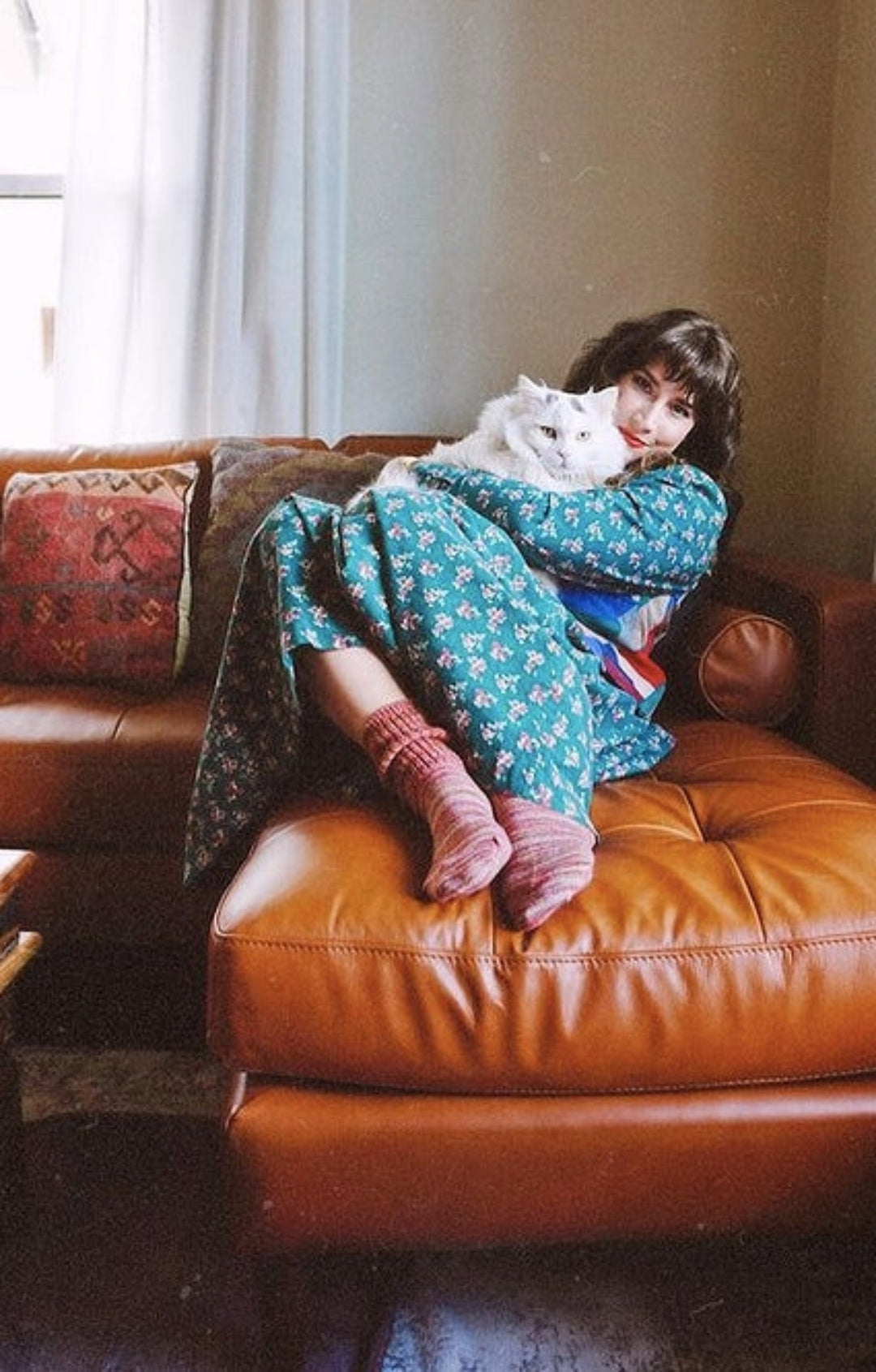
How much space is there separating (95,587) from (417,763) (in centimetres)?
94

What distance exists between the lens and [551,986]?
2.81 feet

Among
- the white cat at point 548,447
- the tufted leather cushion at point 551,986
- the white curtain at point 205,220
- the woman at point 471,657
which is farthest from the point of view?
the white curtain at point 205,220

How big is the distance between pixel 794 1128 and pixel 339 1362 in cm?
46

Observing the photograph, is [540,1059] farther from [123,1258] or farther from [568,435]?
[568,435]

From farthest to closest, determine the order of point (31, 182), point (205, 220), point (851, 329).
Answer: point (31, 182)
point (205, 220)
point (851, 329)

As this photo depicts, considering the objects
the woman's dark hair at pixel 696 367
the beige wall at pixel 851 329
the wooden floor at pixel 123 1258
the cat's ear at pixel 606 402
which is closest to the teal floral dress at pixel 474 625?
the cat's ear at pixel 606 402

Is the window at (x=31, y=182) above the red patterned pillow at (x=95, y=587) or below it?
above

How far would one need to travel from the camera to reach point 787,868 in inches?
37.0

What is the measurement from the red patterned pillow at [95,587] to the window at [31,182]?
26.9 inches

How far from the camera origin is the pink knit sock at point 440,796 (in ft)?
2.93

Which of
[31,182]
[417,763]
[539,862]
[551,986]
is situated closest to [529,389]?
[417,763]

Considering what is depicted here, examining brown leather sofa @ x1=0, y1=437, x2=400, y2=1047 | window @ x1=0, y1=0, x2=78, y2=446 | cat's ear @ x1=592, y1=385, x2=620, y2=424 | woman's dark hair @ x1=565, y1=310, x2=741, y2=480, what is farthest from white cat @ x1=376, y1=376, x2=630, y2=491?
window @ x1=0, y1=0, x2=78, y2=446

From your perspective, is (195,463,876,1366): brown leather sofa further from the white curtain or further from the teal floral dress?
the white curtain

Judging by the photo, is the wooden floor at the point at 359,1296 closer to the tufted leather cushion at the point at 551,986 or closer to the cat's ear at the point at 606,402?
the tufted leather cushion at the point at 551,986
